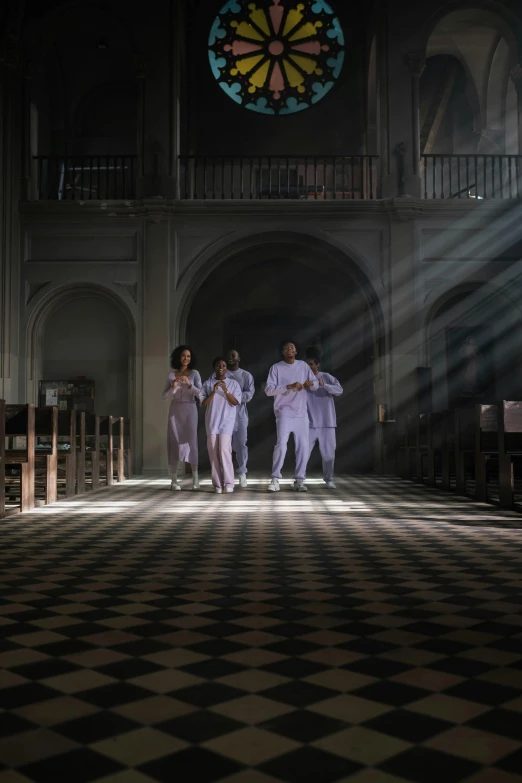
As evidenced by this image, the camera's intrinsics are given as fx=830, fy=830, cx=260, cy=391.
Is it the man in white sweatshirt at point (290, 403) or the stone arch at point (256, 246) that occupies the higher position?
the stone arch at point (256, 246)

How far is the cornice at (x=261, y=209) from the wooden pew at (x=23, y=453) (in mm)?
6933

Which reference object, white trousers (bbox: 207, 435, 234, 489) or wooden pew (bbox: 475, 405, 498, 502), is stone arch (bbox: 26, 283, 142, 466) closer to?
white trousers (bbox: 207, 435, 234, 489)

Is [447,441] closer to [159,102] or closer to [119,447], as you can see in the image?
[119,447]

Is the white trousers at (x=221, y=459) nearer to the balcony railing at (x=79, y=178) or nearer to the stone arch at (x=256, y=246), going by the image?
the stone arch at (x=256, y=246)

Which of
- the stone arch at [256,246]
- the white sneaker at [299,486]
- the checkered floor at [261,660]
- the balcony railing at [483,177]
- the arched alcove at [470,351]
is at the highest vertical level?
the balcony railing at [483,177]

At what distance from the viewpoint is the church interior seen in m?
5.10

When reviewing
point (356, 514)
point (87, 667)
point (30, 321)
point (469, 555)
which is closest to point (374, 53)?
point (30, 321)

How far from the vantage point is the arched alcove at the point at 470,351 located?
15359 millimetres

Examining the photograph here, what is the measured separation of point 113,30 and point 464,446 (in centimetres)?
1089

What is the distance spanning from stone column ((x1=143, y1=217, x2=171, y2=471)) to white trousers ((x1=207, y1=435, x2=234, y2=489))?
4069 mm

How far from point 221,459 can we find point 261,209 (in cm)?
610

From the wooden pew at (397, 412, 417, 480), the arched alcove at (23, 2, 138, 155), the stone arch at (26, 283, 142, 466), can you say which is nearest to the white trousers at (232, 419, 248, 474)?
the wooden pew at (397, 412, 417, 480)

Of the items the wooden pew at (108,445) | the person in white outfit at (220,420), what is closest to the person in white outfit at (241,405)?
the person in white outfit at (220,420)

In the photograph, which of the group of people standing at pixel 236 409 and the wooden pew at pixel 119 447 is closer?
the group of people standing at pixel 236 409
